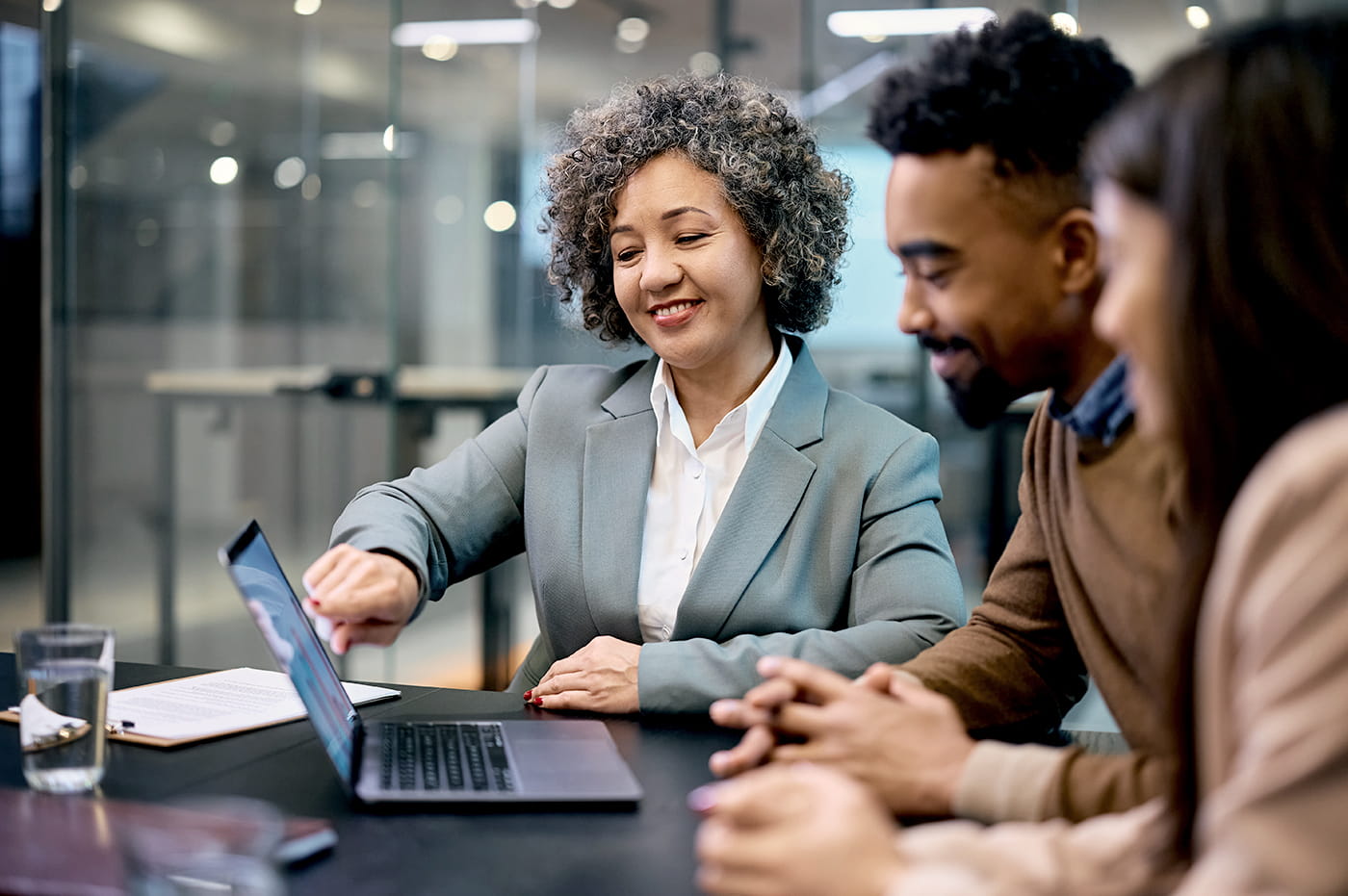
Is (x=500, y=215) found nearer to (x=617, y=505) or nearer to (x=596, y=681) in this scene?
(x=617, y=505)

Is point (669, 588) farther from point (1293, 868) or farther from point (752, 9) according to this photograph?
point (752, 9)

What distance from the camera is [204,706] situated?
1425 mm

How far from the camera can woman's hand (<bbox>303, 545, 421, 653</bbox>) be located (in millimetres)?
1387

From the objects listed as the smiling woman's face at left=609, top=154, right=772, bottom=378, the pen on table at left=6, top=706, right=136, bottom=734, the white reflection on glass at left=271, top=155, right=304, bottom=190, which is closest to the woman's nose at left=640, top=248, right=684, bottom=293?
the smiling woman's face at left=609, top=154, right=772, bottom=378

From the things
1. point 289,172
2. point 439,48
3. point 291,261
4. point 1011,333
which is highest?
point 439,48

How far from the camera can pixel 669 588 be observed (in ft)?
5.72

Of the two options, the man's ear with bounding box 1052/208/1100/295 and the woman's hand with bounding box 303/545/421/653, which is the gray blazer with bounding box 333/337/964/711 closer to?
the woman's hand with bounding box 303/545/421/653

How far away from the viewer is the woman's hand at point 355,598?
54.6 inches

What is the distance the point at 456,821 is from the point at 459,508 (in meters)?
0.80

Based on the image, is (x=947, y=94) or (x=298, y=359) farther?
(x=298, y=359)

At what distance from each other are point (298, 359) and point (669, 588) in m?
2.51

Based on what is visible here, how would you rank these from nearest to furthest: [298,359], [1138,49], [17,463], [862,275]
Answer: [1138,49], [862,275], [298,359], [17,463]

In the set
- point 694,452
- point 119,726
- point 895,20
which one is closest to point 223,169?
point 895,20

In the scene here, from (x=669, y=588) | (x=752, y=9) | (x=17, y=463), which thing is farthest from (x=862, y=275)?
(x=17, y=463)
